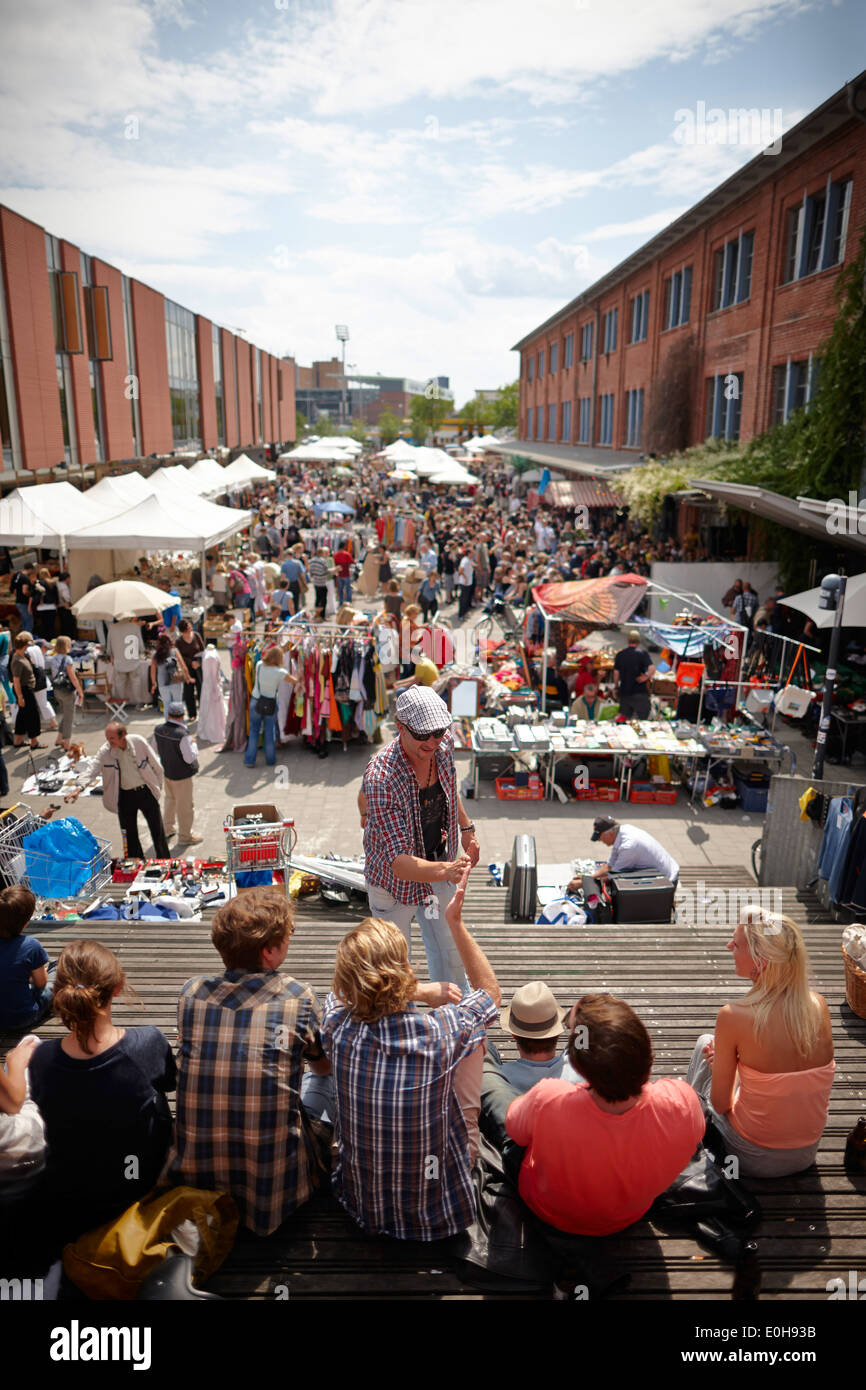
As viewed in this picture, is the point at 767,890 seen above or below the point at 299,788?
above

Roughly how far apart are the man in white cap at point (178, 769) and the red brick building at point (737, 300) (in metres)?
15.0

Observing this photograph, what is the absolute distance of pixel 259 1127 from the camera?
3141mm

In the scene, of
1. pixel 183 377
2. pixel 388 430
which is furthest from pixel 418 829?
pixel 388 430

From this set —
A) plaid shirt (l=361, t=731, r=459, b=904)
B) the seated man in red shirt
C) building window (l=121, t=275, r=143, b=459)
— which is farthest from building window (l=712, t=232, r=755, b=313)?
the seated man in red shirt

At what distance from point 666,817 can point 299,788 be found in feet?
15.1

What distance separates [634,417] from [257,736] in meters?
25.2

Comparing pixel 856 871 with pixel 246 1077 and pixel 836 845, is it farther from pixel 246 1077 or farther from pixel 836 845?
pixel 246 1077

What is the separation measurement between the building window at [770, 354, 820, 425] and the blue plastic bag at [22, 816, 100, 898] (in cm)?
1612

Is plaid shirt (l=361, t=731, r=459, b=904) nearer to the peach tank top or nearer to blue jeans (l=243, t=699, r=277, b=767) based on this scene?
the peach tank top

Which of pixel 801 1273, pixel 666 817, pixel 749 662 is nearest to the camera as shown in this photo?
pixel 801 1273

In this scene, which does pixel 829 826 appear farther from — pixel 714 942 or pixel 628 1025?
pixel 628 1025

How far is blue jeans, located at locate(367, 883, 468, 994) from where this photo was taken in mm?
4496

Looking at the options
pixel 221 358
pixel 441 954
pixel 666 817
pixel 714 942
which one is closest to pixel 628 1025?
pixel 441 954

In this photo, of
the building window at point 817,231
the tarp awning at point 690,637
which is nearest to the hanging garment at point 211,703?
the tarp awning at point 690,637
